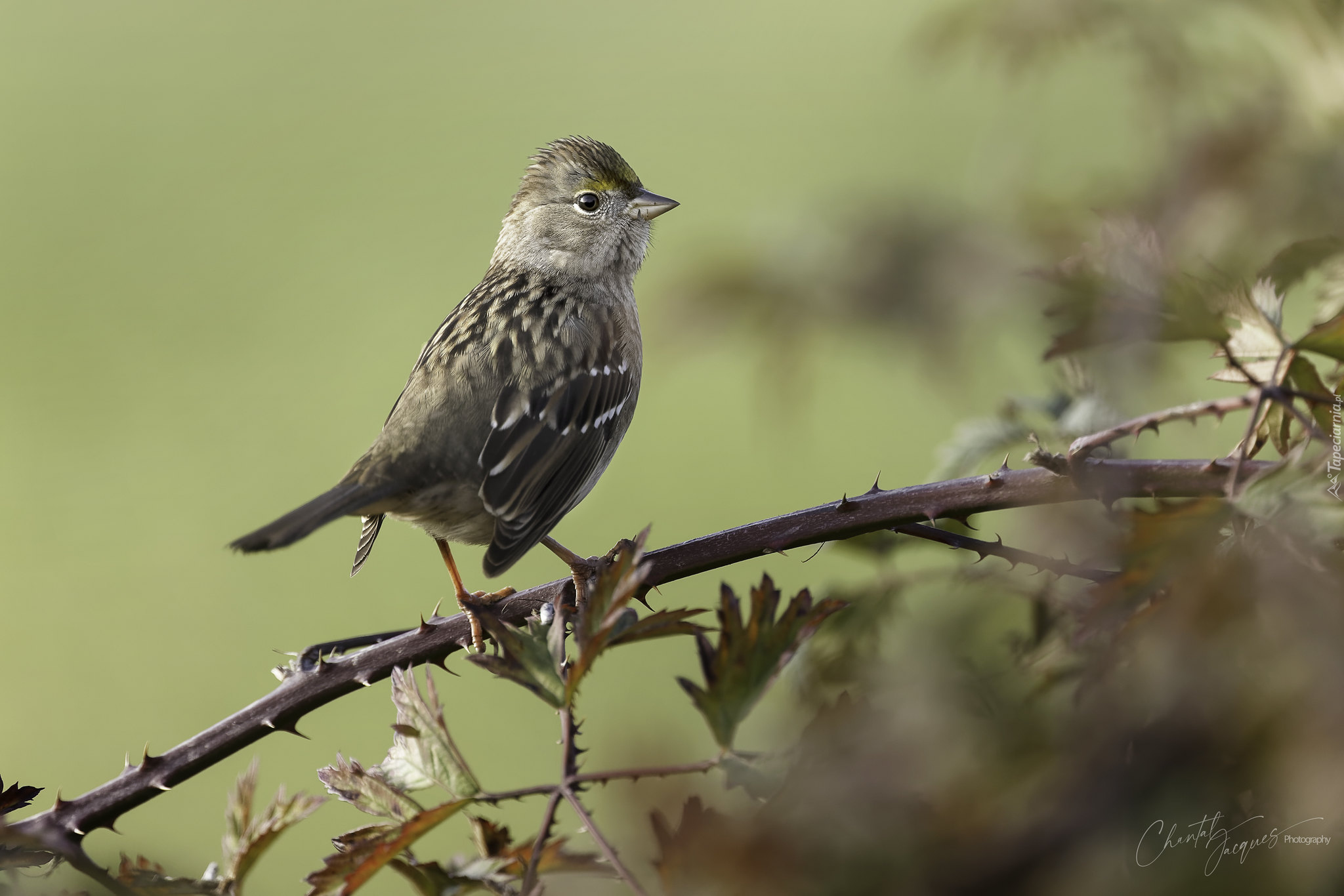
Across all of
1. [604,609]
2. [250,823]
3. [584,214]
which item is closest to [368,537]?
[584,214]

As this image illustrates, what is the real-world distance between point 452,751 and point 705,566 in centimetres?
48

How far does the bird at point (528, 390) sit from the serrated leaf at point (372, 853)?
1.05m

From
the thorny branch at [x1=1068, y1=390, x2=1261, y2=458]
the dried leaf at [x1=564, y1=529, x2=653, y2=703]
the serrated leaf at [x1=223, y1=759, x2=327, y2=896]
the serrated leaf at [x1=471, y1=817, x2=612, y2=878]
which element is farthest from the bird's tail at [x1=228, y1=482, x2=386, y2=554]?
the thorny branch at [x1=1068, y1=390, x2=1261, y2=458]

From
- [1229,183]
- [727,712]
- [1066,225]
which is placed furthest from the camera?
[1066,225]

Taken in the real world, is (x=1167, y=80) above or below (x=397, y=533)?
below

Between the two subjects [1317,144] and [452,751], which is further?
[1317,144]

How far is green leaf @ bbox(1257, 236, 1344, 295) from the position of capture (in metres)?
1.31

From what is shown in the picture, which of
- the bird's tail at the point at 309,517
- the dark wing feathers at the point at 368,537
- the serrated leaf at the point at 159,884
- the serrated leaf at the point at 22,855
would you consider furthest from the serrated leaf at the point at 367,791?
the dark wing feathers at the point at 368,537

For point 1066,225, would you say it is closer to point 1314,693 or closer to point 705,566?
point 705,566

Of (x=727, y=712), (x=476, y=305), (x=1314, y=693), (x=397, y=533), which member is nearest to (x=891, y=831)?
(x=1314, y=693)

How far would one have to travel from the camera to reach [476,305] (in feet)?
11.5

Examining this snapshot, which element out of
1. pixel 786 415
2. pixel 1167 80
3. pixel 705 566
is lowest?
pixel 705 566

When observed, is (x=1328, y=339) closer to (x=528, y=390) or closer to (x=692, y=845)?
(x=692, y=845)

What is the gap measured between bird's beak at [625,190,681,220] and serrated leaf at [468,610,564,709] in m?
2.75
